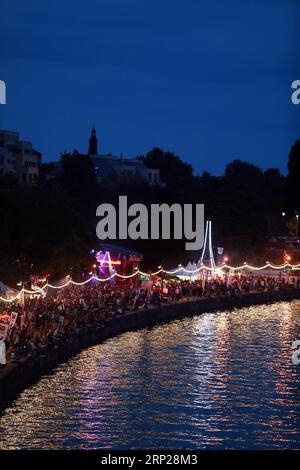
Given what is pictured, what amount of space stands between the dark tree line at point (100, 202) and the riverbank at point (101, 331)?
4.56 metres

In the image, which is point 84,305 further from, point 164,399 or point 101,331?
point 164,399

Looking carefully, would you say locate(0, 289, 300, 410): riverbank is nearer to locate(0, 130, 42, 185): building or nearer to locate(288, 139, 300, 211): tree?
locate(288, 139, 300, 211): tree

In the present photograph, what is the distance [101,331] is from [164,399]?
54.3 ft

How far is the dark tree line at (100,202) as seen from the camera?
65.1 m

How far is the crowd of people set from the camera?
46.6 m

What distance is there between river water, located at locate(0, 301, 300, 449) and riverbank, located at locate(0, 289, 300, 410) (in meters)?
0.49

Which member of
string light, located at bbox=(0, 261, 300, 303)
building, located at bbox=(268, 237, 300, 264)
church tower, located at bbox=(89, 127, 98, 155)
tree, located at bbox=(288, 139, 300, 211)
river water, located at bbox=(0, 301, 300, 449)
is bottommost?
river water, located at bbox=(0, 301, 300, 449)

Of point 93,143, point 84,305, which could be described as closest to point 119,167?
point 93,143

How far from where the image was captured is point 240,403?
4275 cm

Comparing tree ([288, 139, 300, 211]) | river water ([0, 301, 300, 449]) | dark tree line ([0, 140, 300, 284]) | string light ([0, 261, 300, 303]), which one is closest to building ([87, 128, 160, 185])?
dark tree line ([0, 140, 300, 284])

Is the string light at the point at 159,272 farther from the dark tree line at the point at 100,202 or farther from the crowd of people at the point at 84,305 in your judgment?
the dark tree line at the point at 100,202

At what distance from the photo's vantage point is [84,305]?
197 ft

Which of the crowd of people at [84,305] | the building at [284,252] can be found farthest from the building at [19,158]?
the crowd of people at [84,305]

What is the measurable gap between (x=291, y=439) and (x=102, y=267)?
154 feet
